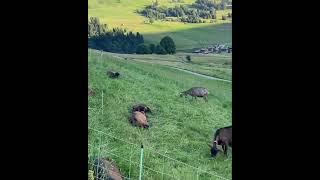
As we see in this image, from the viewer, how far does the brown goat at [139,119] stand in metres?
2.54

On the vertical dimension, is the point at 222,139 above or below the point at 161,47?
below

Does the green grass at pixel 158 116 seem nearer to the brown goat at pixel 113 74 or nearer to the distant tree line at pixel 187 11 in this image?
the brown goat at pixel 113 74

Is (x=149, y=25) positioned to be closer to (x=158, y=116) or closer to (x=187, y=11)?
(x=187, y=11)

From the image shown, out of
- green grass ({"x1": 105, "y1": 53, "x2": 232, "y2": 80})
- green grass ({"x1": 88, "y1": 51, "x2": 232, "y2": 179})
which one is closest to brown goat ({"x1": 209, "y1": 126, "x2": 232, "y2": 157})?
green grass ({"x1": 88, "y1": 51, "x2": 232, "y2": 179})

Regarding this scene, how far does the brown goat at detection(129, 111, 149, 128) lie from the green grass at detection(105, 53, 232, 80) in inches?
10.1

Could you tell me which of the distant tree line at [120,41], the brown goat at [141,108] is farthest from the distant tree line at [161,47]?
the brown goat at [141,108]

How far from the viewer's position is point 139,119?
2.54 meters

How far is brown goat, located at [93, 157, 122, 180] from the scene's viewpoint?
2.55 metres

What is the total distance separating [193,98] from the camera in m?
2.48

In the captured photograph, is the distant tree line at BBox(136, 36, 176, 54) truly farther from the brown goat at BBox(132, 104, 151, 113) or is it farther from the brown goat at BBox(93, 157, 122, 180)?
the brown goat at BBox(93, 157, 122, 180)

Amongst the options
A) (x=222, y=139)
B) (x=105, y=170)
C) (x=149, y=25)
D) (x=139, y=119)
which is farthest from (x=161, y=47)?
(x=105, y=170)

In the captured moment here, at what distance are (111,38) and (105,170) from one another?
2.10 feet
